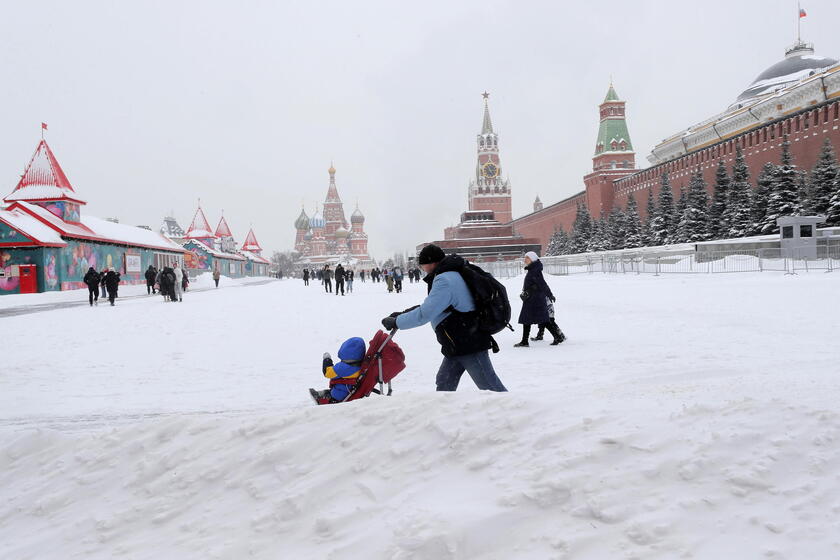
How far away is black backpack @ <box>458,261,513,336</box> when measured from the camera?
12.6 ft

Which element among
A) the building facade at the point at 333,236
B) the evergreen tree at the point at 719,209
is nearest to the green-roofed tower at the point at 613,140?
the evergreen tree at the point at 719,209

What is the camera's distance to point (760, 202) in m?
30.4

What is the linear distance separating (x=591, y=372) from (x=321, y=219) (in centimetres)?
10288

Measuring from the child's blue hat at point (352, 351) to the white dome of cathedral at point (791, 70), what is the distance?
60.4 metres

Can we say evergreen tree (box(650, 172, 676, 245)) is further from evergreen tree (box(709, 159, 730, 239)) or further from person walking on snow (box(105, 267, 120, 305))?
person walking on snow (box(105, 267, 120, 305))

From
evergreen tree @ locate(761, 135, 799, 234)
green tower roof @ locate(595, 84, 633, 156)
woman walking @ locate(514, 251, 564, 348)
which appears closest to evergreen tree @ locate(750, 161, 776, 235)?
evergreen tree @ locate(761, 135, 799, 234)

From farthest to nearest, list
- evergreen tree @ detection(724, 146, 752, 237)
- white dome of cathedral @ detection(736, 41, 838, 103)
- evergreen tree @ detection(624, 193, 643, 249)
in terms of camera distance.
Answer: white dome of cathedral @ detection(736, 41, 838, 103)
evergreen tree @ detection(624, 193, 643, 249)
evergreen tree @ detection(724, 146, 752, 237)

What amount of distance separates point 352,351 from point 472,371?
898mm

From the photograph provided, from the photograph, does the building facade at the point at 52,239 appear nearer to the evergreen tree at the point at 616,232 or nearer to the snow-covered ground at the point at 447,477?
the snow-covered ground at the point at 447,477

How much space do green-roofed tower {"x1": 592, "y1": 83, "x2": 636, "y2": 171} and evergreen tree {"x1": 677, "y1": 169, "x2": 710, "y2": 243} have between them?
28.0m

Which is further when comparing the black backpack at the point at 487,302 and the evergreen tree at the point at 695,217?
the evergreen tree at the point at 695,217

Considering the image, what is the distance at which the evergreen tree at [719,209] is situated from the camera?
109 feet

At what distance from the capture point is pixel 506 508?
2316 millimetres

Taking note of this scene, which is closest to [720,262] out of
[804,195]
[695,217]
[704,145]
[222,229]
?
[804,195]
